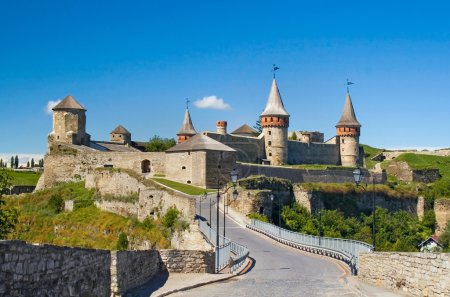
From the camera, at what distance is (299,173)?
6681cm

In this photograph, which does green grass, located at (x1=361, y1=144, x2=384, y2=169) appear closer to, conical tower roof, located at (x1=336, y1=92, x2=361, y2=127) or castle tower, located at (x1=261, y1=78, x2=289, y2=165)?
conical tower roof, located at (x1=336, y1=92, x2=361, y2=127)

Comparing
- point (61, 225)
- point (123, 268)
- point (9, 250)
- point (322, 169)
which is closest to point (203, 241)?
point (61, 225)

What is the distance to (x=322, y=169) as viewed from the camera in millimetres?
70750

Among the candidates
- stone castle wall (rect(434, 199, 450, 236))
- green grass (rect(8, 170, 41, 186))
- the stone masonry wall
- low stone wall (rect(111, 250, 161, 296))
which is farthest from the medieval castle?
the stone masonry wall

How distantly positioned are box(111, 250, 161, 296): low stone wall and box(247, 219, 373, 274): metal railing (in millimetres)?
7930

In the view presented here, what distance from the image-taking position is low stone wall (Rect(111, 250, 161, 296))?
15.8 metres

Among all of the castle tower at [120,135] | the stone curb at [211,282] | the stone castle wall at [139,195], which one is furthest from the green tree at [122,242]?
the castle tower at [120,135]

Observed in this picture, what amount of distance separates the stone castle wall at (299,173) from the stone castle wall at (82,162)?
7127 millimetres

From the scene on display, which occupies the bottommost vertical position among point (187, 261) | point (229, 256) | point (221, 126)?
point (229, 256)

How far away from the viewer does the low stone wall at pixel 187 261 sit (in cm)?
2205

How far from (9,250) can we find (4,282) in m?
0.38

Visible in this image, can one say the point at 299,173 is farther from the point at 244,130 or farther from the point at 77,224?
the point at 77,224

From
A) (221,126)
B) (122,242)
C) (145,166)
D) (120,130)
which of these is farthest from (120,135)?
(122,242)

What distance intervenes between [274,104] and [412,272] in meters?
60.1
